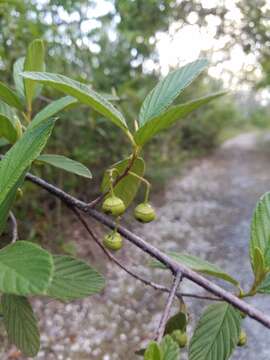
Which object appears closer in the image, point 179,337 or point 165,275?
point 179,337

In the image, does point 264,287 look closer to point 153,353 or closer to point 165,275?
point 153,353

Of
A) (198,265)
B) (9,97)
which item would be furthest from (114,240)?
(9,97)

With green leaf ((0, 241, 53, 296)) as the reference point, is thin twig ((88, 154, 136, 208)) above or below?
above

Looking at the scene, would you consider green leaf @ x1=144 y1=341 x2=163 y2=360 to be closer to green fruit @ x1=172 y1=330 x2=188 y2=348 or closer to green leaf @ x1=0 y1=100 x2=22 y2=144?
green fruit @ x1=172 y1=330 x2=188 y2=348

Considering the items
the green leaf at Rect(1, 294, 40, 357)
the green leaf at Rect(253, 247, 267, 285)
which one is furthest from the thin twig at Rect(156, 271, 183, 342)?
the green leaf at Rect(1, 294, 40, 357)

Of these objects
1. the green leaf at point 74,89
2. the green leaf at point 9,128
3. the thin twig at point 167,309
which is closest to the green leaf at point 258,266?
the thin twig at point 167,309

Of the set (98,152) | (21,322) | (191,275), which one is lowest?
(21,322)

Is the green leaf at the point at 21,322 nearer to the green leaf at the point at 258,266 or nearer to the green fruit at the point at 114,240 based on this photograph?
the green fruit at the point at 114,240
